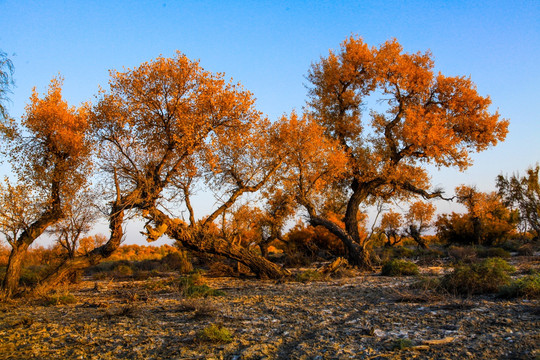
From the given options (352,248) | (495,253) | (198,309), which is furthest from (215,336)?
(495,253)

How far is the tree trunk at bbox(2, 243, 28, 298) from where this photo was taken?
11.6 metres

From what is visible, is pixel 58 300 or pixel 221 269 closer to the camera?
pixel 58 300

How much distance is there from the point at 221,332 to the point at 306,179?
12.5 metres

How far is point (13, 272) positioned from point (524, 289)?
42.8 feet

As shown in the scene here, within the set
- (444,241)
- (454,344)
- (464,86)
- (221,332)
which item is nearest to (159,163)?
(221,332)

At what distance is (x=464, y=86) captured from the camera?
20453mm

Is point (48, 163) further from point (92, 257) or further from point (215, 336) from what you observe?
point (215, 336)

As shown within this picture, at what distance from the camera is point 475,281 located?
9.12 meters

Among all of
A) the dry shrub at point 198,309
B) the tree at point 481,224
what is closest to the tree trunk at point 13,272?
the dry shrub at point 198,309

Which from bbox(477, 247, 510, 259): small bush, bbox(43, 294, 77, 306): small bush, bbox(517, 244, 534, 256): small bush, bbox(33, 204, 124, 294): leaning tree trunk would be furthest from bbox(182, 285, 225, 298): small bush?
bbox(517, 244, 534, 256): small bush

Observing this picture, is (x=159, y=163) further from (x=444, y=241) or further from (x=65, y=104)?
(x=444, y=241)

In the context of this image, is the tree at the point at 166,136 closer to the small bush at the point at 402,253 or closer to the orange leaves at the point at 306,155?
the orange leaves at the point at 306,155

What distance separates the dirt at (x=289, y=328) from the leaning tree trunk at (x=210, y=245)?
330 cm

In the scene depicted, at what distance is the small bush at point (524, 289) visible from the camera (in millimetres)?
7844
